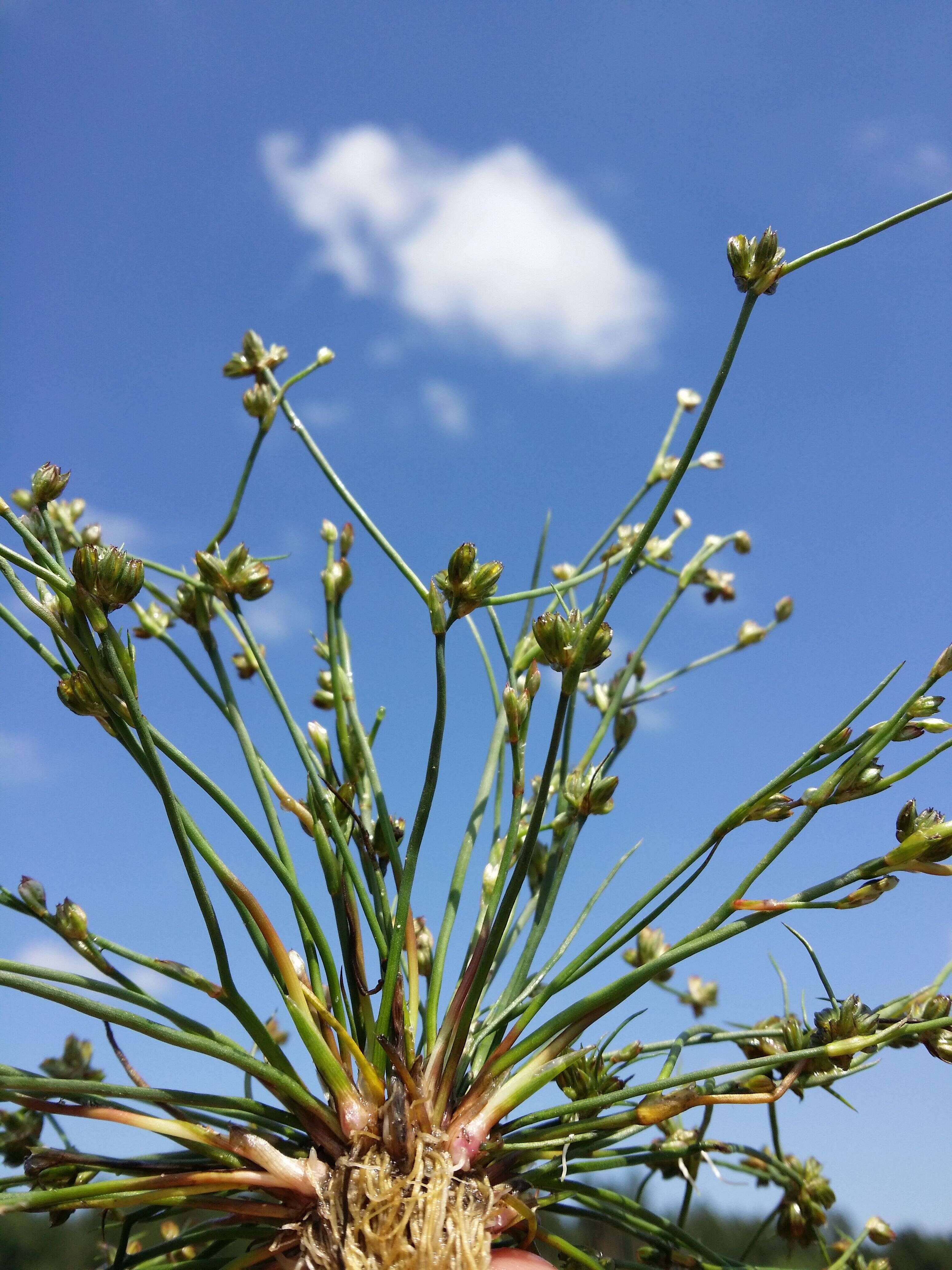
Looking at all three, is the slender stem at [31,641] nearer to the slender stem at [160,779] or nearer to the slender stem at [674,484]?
the slender stem at [160,779]

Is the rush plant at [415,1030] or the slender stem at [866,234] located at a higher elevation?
the slender stem at [866,234]

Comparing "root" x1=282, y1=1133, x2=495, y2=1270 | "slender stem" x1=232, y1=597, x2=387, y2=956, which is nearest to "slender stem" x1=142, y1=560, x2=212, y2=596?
"slender stem" x1=232, y1=597, x2=387, y2=956

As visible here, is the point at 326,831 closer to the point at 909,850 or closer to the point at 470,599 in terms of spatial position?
the point at 470,599

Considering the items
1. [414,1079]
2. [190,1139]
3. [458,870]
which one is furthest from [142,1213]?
[458,870]

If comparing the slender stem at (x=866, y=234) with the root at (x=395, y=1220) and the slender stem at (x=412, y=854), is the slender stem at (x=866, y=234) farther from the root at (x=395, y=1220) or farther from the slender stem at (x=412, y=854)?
the root at (x=395, y=1220)

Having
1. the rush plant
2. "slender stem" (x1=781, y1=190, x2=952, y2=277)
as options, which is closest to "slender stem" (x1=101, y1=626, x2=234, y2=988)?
the rush plant

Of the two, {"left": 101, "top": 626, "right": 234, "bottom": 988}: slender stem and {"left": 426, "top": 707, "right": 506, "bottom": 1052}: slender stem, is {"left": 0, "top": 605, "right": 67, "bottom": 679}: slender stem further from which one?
{"left": 426, "top": 707, "right": 506, "bottom": 1052}: slender stem

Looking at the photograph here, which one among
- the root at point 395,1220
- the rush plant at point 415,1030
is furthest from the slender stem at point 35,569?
the root at point 395,1220

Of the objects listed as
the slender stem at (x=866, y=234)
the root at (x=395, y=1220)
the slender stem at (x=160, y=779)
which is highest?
the slender stem at (x=866, y=234)

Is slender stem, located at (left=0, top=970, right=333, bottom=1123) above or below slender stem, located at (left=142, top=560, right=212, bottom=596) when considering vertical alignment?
below

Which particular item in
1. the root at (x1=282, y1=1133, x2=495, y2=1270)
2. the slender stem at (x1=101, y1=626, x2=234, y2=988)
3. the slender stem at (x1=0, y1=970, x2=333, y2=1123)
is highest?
the slender stem at (x1=101, y1=626, x2=234, y2=988)
